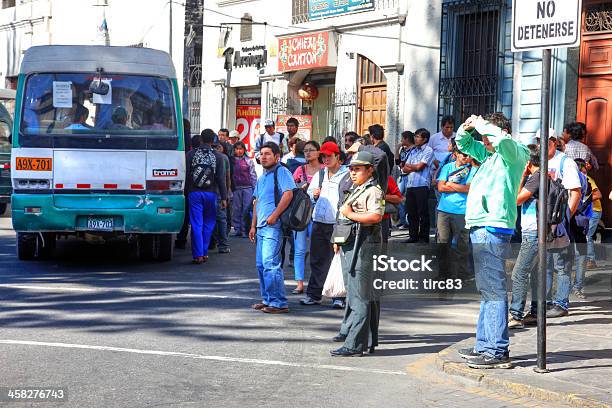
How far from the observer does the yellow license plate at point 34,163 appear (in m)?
13.0

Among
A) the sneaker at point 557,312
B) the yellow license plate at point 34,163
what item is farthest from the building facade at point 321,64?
the sneaker at point 557,312

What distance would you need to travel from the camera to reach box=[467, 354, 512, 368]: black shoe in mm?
7789

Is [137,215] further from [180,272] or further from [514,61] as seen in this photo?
[514,61]

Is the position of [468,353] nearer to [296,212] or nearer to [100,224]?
[296,212]

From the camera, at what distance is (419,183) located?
16203 mm

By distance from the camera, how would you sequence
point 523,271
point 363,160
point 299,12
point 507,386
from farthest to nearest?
point 299,12
point 523,271
point 363,160
point 507,386

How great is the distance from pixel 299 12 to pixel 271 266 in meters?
16.3

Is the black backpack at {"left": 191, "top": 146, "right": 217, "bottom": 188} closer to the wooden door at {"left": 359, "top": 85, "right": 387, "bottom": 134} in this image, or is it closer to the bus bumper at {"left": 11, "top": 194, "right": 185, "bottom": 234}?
the bus bumper at {"left": 11, "top": 194, "right": 185, "bottom": 234}

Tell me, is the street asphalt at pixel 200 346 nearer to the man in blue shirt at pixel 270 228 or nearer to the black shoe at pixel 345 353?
the black shoe at pixel 345 353

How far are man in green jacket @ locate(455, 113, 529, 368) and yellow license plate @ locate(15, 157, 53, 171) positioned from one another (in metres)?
6.71

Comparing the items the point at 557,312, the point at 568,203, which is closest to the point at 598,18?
the point at 568,203

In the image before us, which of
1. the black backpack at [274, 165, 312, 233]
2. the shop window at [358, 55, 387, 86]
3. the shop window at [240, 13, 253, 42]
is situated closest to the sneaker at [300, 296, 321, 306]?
the black backpack at [274, 165, 312, 233]

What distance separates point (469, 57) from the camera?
65.2 ft

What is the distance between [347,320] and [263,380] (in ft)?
4.92
